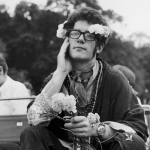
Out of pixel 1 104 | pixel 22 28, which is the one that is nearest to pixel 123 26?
pixel 22 28

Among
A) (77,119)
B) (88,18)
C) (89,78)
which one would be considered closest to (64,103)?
(77,119)

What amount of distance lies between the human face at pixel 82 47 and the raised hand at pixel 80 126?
2.51ft

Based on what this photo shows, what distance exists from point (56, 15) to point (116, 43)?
6.06 m

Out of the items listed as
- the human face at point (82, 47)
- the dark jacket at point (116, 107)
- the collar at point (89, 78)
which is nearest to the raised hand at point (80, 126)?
the dark jacket at point (116, 107)

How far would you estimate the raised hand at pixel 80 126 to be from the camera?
301 cm

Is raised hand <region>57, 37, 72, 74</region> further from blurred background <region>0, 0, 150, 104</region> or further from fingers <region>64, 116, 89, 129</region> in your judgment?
blurred background <region>0, 0, 150, 104</region>

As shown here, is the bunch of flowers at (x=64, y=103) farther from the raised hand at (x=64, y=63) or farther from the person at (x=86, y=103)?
the raised hand at (x=64, y=63)

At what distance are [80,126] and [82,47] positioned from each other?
0.88 meters

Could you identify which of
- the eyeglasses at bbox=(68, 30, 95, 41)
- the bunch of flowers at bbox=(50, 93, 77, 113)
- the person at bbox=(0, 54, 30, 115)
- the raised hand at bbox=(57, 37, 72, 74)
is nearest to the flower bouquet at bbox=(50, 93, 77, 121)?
the bunch of flowers at bbox=(50, 93, 77, 113)

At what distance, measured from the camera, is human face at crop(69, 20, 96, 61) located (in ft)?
11.8

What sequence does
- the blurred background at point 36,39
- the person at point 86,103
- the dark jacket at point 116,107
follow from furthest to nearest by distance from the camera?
the blurred background at point 36,39, the dark jacket at point 116,107, the person at point 86,103

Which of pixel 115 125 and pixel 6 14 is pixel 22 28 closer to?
pixel 6 14

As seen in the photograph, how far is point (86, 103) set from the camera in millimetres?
3494

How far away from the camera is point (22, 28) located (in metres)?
33.8
